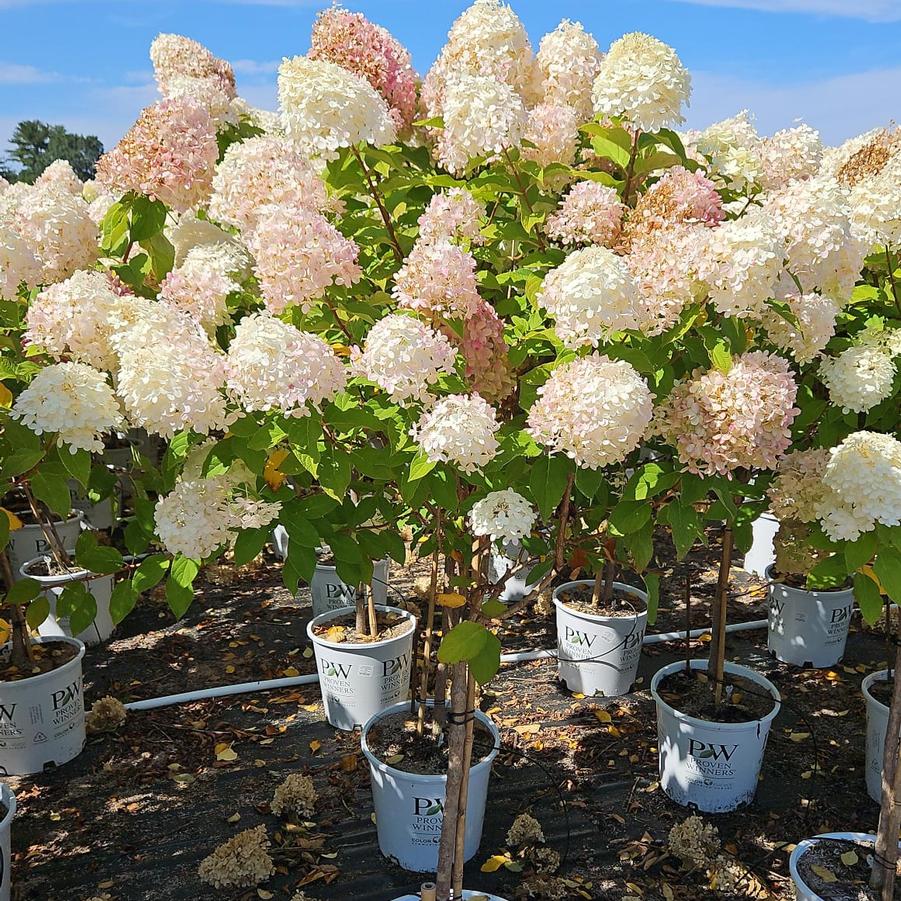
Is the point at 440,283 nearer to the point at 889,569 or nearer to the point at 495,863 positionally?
the point at 889,569

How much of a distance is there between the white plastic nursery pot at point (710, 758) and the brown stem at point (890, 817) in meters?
0.68

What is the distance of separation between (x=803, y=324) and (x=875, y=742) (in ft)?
7.38

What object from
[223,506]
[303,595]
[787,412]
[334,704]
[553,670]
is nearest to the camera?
[787,412]

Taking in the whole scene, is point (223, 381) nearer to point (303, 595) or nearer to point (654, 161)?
point (654, 161)

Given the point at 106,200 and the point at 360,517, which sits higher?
the point at 106,200

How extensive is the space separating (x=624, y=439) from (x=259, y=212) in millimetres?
873

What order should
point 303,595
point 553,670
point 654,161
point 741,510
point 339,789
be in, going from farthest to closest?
point 303,595
point 553,670
point 339,789
point 741,510
point 654,161

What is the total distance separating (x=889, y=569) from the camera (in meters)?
1.77

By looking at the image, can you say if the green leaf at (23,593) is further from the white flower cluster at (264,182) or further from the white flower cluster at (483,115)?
the white flower cluster at (483,115)

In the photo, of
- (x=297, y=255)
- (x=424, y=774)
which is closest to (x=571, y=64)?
(x=297, y=255)

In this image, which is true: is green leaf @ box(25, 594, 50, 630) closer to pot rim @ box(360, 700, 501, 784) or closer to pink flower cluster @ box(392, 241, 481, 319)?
pot rim @ box(360, 700, 501, 784)

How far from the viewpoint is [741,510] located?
7.79 ft

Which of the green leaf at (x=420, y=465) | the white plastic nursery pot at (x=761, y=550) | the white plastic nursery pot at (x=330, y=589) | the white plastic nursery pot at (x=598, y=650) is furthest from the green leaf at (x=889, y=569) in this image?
the white plastic nursery pot at (x=761, y=550)

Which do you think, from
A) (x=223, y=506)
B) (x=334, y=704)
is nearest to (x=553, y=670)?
(x=334, y=704)
